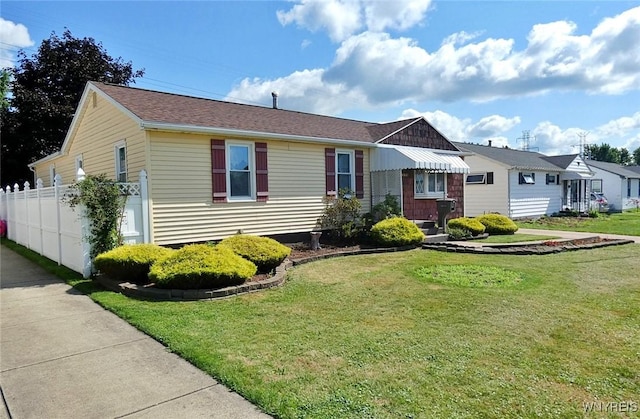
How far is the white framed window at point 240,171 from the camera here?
35.3 feet

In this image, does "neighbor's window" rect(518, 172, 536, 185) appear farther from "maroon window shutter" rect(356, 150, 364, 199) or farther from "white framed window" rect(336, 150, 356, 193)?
"white framed window" rect(336, 150, 356, 193)

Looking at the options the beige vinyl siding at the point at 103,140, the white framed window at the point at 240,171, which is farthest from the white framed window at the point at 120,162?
the white framed window at the point at 240,171

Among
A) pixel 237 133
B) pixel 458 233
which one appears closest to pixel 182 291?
pixel 237 133

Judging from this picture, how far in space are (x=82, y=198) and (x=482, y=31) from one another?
38.6ft

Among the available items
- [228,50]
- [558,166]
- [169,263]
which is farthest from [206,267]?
[558,166]

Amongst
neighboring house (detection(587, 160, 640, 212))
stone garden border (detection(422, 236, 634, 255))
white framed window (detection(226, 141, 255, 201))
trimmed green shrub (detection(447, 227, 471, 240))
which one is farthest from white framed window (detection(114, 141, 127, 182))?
neighboring house (detection(587, 160, 640, 212))

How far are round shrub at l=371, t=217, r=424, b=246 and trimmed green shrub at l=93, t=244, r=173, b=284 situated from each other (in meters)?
6.54

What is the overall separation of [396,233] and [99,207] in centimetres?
803

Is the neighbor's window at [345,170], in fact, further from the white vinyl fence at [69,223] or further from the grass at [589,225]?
the grass at [589,225]

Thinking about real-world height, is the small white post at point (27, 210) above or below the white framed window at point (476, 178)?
below

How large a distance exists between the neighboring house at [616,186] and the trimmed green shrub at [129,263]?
3530 centimetres

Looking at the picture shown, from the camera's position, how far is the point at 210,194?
10281 mm

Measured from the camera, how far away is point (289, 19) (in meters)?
13.7

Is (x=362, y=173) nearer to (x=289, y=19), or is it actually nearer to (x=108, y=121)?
(x=289, y=19)
